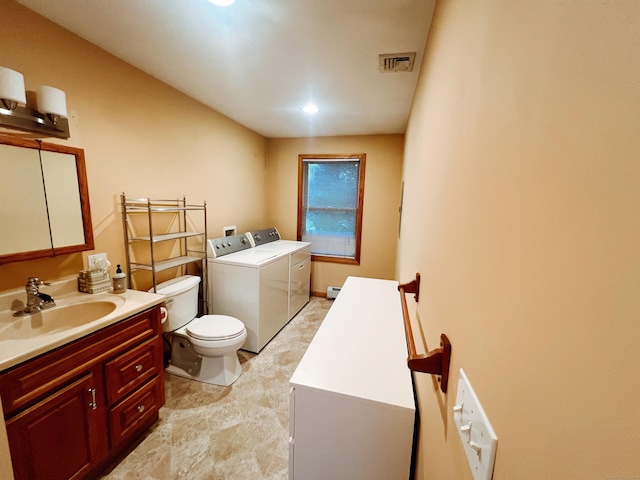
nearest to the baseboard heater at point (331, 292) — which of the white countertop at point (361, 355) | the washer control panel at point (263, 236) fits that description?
the washer control panel at point (263, 236)

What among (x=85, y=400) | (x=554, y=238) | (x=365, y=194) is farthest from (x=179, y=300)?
(x=365, y=194)

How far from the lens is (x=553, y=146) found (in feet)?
0.94

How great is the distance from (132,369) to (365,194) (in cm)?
308

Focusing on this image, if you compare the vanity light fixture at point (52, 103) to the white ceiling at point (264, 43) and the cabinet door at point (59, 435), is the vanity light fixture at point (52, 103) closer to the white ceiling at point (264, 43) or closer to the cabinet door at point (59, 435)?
the white ceiling at point (264, 43)

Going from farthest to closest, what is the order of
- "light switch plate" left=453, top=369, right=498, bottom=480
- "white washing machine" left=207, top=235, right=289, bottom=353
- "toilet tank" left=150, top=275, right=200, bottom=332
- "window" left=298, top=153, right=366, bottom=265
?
"window" left=298, top=153, right=366, bottom=265
"white washing machine" left=207, top=235, right=289, bottom=353
"toilet tank" left=150, top=275, right=200, bottom=332
"light switch plate" left=453, top=369, right=498, bottom=480

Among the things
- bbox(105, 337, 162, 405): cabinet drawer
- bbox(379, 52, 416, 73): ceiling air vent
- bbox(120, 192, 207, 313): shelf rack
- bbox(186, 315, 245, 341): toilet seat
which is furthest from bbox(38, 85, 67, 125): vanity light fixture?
bbox(379, 52, 416, 73): ceiling air vent

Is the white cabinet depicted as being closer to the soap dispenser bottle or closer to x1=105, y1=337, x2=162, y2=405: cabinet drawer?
x1=105, y1=337, x2=162, y2=405: cabinet drawer

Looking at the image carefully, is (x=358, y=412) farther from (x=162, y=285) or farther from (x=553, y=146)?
(x=162, y=285)

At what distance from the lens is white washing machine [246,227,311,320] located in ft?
10.2

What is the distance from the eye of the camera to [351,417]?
39.2 inches

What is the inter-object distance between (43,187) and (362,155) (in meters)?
3.12

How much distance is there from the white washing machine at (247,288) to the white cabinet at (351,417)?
1.32 m

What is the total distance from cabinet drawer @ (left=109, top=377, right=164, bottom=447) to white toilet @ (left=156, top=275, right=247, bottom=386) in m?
0.39

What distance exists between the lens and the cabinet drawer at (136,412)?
140 centimetres
